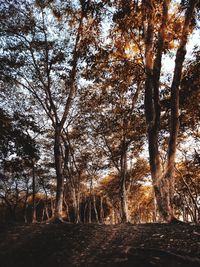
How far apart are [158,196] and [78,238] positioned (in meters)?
2.52

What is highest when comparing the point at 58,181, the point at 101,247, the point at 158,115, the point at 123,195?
the point at 158,115

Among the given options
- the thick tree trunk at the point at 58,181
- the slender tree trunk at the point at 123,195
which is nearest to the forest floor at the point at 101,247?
the thick tree trunk at the point at 58,181

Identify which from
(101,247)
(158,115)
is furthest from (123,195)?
(101,247)

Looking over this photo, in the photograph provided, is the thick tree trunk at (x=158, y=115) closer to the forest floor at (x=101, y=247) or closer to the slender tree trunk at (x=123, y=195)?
the forest floor at (x=101, y=247)

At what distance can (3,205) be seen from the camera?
4603 cm

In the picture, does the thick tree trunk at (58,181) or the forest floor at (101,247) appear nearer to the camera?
the forest floor at (101,247)

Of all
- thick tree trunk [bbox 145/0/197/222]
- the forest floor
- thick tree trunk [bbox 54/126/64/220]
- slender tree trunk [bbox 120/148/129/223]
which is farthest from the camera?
slender tree trunk [bbox 120/148/129/223]

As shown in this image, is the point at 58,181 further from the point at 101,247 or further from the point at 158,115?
the point at 101,247

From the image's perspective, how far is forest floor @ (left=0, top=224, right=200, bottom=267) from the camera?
14.8 feet

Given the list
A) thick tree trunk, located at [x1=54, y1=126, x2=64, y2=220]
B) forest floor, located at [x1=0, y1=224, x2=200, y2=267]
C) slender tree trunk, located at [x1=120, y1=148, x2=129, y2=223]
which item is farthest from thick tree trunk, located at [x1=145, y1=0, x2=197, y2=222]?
slender tree trunk, located at [x1=120, y1=148, x2=129, y2=223]

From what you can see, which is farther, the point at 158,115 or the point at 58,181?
the point at 58,181

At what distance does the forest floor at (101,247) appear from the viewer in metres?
4.52

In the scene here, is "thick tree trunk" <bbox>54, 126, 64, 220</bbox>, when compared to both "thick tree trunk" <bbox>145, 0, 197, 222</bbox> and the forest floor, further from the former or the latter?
"thick tree trunk" <bbox>145, 0, 197, 222</bbox>

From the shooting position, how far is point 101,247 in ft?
18.3
